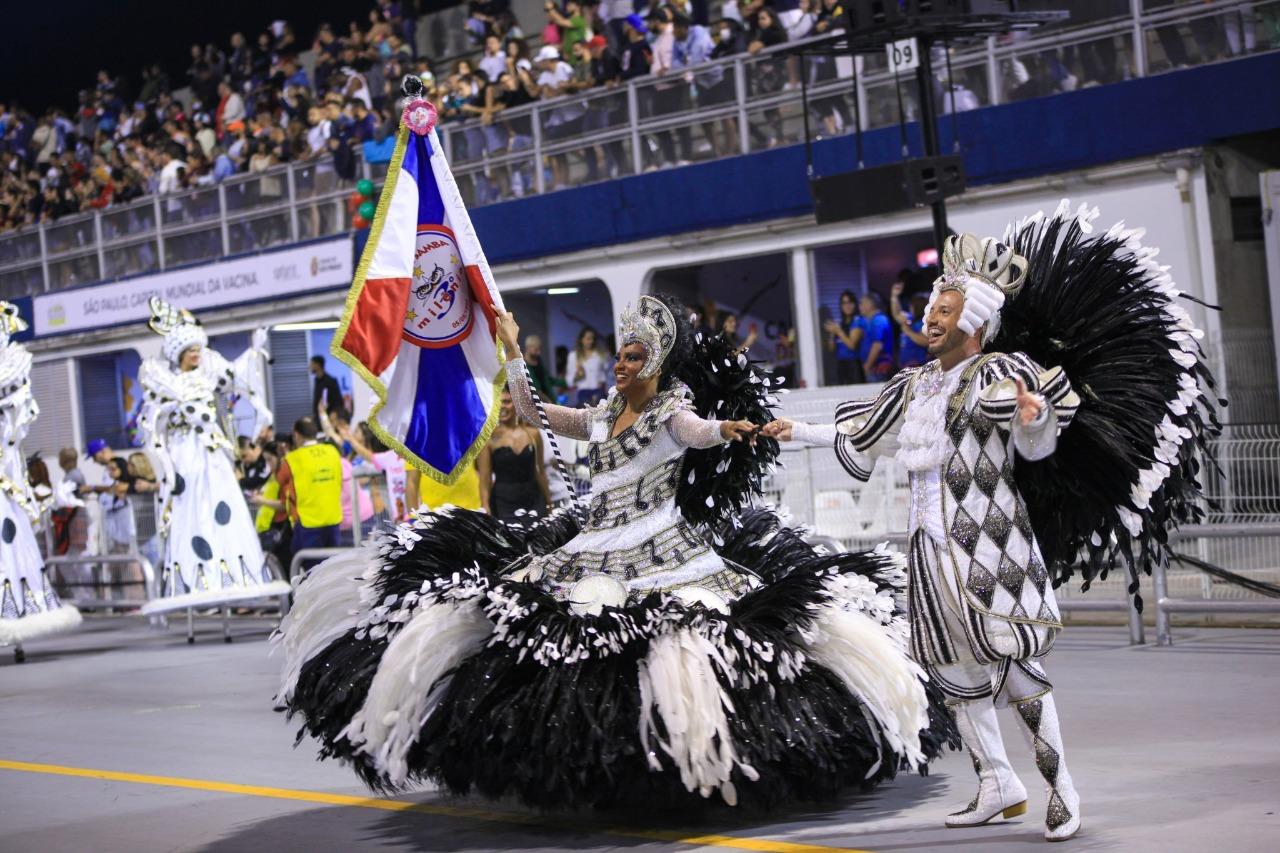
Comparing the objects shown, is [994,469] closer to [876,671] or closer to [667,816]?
[876,671]

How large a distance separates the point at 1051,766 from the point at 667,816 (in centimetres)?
156

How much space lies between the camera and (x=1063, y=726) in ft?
26.7

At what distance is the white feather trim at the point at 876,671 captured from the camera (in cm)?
628

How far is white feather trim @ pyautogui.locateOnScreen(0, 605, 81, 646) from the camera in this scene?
1330 centimetres

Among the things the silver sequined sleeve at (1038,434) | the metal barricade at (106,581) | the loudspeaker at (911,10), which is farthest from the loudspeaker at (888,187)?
the metal barricade at (106,581)

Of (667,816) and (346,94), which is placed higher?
(346,94)

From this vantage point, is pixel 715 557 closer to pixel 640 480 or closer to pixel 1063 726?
pixel 640 480

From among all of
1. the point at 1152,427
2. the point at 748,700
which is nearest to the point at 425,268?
the point at 748,700

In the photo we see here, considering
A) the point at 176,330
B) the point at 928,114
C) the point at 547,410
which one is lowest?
the point at 547,410

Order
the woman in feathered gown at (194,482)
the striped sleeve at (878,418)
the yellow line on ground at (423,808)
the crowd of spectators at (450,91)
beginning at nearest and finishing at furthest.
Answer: the yellow line on ground at (423,808) < the striped sleeve at (878,418) < the woman in feathered gown at (194,482) < the crowd of spectators at (450,91)

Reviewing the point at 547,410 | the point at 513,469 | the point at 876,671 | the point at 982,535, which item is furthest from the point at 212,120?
the point at 982,535

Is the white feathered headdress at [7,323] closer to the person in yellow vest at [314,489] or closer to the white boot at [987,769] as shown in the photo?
the person in yellow vest at [314,489]

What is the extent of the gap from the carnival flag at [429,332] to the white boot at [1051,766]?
11.8 ft

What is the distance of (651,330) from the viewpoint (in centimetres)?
711
